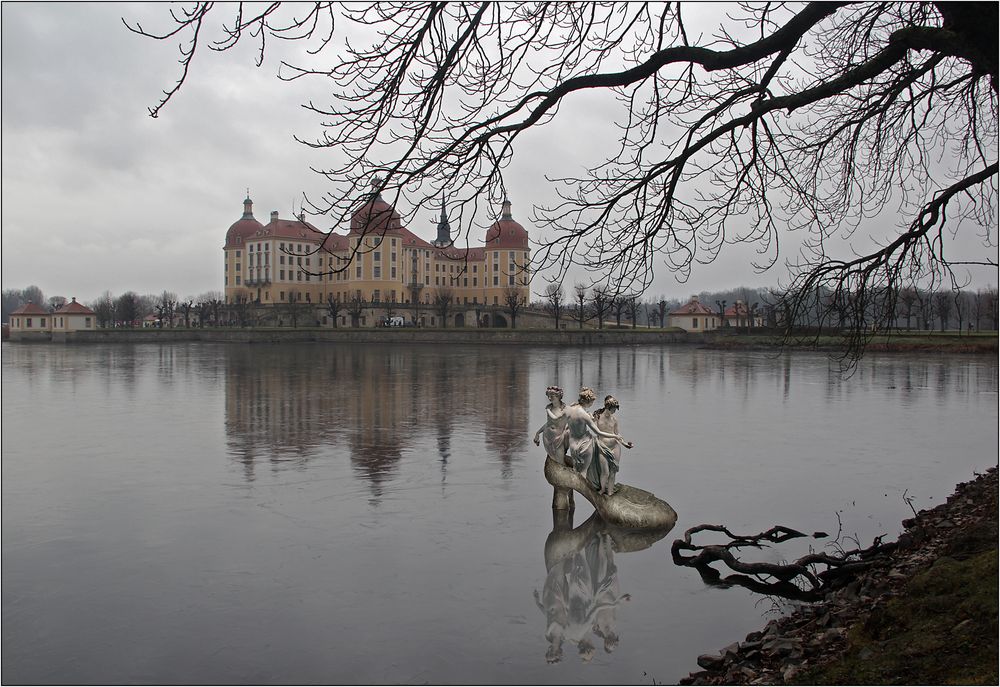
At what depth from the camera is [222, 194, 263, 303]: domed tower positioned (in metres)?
115

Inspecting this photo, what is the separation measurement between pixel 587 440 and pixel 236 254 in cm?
11302

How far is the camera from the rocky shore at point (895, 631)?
5.12m

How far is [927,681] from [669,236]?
4.16m

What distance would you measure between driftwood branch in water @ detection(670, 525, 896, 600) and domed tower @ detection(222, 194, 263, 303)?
111582mm

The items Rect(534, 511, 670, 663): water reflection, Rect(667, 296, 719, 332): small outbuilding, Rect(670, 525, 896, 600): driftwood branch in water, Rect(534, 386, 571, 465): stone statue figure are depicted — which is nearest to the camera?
Rect(534, 511, 670, 663): water reflection

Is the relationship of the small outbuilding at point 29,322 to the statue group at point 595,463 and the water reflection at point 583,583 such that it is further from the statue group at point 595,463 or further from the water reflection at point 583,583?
the water reflection at point 583,583

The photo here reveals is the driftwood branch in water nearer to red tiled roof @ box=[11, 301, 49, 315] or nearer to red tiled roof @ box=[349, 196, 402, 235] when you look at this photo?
red tiled roof @ box=[349, 196, 402, 235]

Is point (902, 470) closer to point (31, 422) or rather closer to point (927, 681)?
point (927, 681)

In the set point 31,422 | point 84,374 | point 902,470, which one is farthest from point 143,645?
point 84,374

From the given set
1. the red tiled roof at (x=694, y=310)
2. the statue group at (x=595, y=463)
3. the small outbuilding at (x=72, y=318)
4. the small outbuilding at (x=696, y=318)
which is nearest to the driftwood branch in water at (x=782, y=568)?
Answer: the statue group at (x=595, y=463)

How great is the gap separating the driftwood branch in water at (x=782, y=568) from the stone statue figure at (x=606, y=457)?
1.19 metres

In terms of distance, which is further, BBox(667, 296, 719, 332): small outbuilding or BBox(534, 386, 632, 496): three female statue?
BBox(667, 296, 719, 332): small outbuilding

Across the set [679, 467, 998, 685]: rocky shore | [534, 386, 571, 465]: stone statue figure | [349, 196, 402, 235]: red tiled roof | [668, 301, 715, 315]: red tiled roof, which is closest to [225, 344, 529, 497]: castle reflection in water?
[534, 386, 571, 465]: stone statue figure

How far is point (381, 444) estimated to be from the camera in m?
15.3
